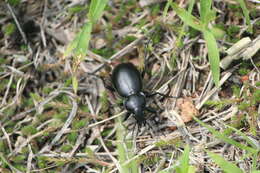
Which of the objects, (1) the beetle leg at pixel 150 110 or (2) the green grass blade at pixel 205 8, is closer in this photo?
(2) the green grass blade at pixel 205 8

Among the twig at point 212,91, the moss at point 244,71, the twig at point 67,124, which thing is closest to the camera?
the moss at point 244,71

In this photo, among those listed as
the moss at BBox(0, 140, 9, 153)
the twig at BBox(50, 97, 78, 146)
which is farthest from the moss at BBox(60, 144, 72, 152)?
the moss at BBox(0, 140, 9, 153)

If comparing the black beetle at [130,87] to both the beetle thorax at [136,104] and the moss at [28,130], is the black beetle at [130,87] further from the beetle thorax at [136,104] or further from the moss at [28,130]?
the moss at [28,130]

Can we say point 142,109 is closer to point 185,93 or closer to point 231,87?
point 185,93

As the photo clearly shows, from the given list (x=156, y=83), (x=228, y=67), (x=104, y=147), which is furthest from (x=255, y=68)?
(x=104, y=147)

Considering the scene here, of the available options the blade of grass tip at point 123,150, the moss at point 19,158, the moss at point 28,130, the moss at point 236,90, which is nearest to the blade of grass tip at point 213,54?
the moss at point 236,90

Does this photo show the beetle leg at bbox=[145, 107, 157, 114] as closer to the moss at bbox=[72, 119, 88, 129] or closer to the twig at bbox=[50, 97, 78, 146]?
the moss at bbox=[72, 119, 88, 129]

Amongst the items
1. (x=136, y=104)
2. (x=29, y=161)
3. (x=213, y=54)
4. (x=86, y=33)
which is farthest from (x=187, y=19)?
(x=29, y=161)
